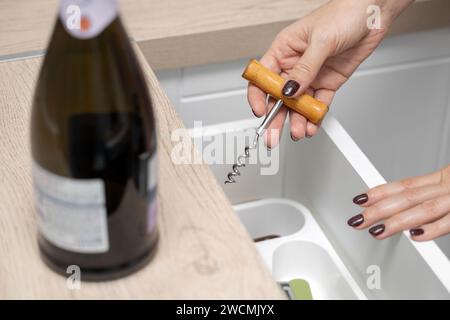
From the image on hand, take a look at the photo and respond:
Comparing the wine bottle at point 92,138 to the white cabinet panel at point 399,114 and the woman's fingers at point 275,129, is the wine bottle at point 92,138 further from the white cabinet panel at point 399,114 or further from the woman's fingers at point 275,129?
the white cabinet panel at point 399,114

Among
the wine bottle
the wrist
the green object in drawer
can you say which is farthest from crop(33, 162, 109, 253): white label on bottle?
→ the wrist

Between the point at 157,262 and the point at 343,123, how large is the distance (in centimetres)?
75

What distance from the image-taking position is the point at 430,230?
2.46ft

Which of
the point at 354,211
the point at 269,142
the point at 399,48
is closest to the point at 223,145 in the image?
the point at 269,142

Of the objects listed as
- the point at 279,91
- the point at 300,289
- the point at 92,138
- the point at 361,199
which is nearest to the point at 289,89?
the point at 279,91

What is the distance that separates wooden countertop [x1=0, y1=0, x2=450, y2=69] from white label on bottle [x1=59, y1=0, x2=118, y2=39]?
0.49 meters

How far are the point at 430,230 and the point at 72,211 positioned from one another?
17.1 inches

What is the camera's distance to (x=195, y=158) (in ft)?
2.13

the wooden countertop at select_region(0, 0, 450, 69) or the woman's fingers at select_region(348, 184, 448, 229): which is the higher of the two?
the wooden countertop at select_region(0, 0, 450, 69)

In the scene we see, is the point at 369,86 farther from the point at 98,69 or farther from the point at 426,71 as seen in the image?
the point at 98,69

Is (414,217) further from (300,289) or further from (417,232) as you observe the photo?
(300,289)

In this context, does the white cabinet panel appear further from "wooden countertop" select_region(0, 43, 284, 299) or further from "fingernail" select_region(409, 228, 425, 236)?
"wooden countertop" select_region(0, 43, 284, 299)

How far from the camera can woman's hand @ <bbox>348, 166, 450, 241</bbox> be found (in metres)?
0.76

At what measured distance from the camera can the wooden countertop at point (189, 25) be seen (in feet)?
3.18
